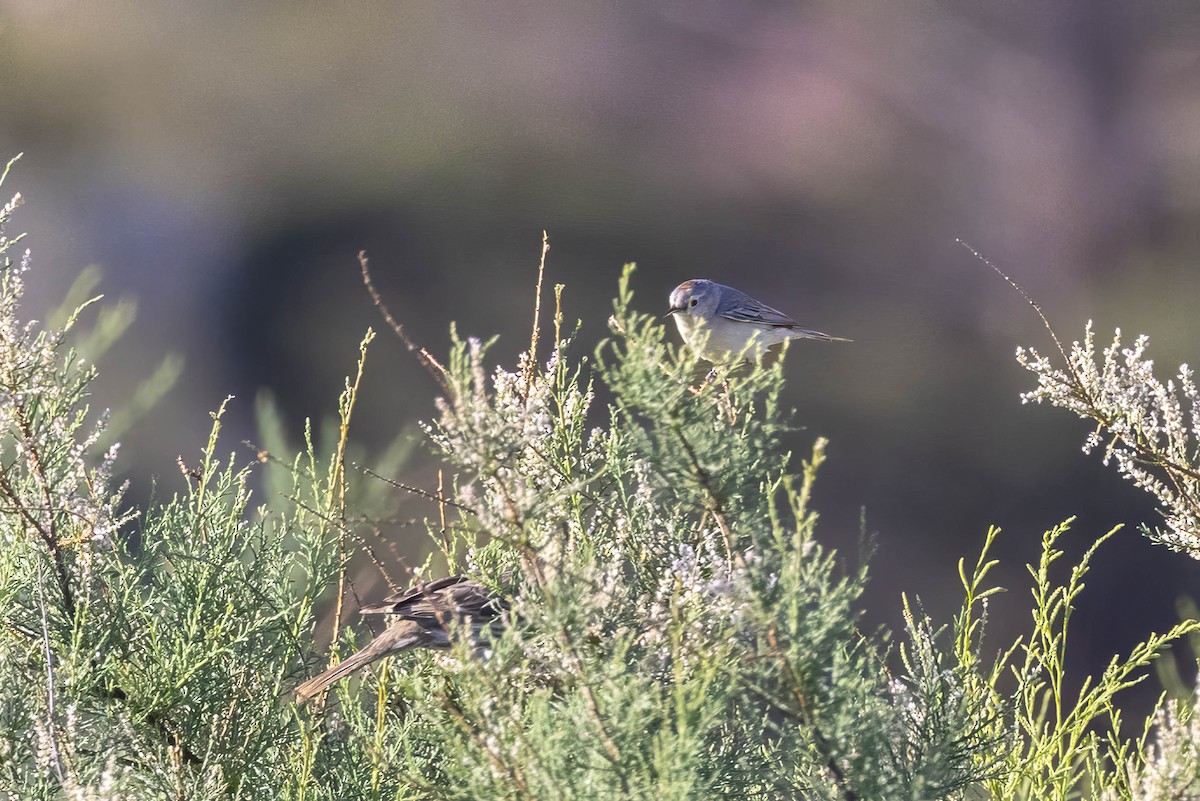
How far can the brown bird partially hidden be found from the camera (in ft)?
3.75

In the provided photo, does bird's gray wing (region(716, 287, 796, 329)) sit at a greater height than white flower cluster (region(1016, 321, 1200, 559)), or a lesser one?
lesser

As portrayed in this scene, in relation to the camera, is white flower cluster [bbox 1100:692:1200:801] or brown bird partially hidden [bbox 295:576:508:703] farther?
brown bird partially hidden [bbox 295:576:508:703]

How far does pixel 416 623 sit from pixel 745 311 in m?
1.75

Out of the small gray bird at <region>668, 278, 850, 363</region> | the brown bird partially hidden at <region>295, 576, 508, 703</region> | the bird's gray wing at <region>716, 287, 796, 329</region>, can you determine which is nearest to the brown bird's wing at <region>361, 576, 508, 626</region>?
the brown bird partially hidden at <region>295, 576, 508, 703</region>

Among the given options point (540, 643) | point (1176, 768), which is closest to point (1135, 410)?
point (1176, 768)

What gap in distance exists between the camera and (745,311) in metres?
2.77

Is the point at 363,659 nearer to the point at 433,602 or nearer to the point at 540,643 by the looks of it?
the point at 433,602

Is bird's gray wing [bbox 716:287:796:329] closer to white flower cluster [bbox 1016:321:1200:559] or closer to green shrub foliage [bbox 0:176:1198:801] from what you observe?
green shrub foliage [bbox 0:176:1198:801]

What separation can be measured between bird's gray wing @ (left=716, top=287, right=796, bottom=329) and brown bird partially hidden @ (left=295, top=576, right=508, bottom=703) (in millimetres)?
1618

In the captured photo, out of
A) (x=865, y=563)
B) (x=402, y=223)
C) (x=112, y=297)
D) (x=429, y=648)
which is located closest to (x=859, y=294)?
(x=402, y=223)

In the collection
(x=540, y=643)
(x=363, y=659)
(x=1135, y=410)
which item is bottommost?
(x=363, y=659)

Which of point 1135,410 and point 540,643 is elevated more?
point 1135,410

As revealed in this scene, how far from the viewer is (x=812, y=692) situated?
782 millimetres

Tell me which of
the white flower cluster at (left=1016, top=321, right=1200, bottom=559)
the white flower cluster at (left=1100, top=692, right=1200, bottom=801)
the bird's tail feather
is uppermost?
the white flower cluster at (left=1016, top=321, right=1200, bottom=559)
